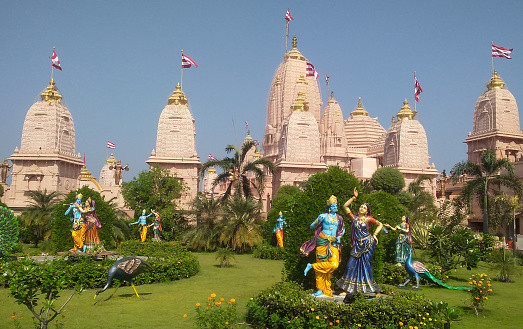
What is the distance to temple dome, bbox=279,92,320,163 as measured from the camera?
4453 centimetres

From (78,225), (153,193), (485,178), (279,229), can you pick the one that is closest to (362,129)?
(485,178)

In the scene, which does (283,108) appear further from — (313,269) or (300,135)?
(313,269)

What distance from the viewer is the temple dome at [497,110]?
47.7 metres

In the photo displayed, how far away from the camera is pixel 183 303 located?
10.9 meters

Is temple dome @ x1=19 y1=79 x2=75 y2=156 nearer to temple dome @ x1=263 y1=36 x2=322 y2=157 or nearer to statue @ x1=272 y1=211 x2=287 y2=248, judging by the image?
temple dome @ x1=263 y1=36 x2=322 y2=157

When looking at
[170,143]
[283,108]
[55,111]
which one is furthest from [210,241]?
[283,108]

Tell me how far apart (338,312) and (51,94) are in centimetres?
4342

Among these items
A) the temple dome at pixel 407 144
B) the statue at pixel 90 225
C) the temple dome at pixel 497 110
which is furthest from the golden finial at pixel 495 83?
the statue at pixel 90 225

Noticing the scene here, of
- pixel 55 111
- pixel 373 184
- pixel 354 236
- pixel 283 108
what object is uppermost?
pixel 283 108

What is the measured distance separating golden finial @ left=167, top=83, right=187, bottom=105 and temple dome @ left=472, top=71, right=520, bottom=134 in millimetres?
31734

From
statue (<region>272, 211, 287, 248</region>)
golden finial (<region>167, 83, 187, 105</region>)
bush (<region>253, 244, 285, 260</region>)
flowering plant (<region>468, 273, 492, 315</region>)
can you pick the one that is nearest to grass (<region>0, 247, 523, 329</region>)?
flowering plant (<region>468, 273, 492, 315</region>)

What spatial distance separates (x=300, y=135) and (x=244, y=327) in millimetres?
37271

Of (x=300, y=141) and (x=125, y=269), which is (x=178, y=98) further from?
(x=125, y=269)

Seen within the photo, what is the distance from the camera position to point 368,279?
30.0ft
